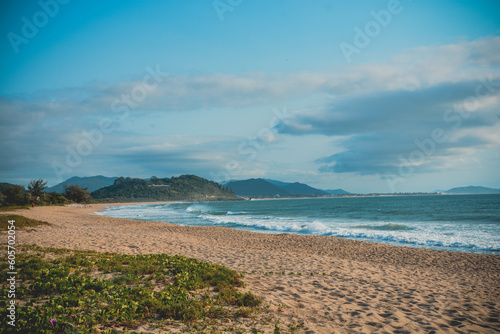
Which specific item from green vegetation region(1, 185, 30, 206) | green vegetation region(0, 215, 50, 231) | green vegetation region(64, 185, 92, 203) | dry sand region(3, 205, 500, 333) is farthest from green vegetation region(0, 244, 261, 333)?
green vegetation region(64, 185, 92, 203)

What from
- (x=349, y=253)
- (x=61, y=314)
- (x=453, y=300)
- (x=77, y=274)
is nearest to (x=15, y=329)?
(x=61, y=314)

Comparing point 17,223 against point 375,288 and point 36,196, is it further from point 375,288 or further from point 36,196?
point 36,196

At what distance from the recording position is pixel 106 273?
7059 mm

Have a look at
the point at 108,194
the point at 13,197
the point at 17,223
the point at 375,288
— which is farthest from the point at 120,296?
the point at 108,194

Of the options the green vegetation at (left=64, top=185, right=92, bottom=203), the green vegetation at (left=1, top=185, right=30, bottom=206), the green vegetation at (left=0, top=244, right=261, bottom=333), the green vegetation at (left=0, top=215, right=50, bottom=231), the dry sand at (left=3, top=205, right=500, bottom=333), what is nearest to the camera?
the green vegetation at (left=0, top=244, right=261, bottom=333)

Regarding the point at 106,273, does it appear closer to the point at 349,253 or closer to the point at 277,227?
the point at 349,253

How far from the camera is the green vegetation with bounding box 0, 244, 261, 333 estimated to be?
4.70 m

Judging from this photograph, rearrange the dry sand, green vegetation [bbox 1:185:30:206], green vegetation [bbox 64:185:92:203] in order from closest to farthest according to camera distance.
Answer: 1. the dry sand
2. green vegetation [bbox 1:185:30:206]
3. green vegetation [bbox 64:185:92:203]

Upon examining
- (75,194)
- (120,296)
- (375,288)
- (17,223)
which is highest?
(75,194)

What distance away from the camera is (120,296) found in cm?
564

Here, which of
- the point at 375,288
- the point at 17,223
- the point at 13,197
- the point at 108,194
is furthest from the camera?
the point at 108,194

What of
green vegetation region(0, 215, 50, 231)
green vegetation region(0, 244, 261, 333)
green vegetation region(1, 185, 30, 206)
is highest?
green vegetation region(1, 185, 30, 206)

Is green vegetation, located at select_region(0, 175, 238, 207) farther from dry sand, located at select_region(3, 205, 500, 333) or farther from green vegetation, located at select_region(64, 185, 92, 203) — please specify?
dry sand, located at select_region(3, 205, 500, 333)

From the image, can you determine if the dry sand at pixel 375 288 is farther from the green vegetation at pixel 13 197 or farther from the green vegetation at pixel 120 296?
the green vegetation at pixel 13 197
